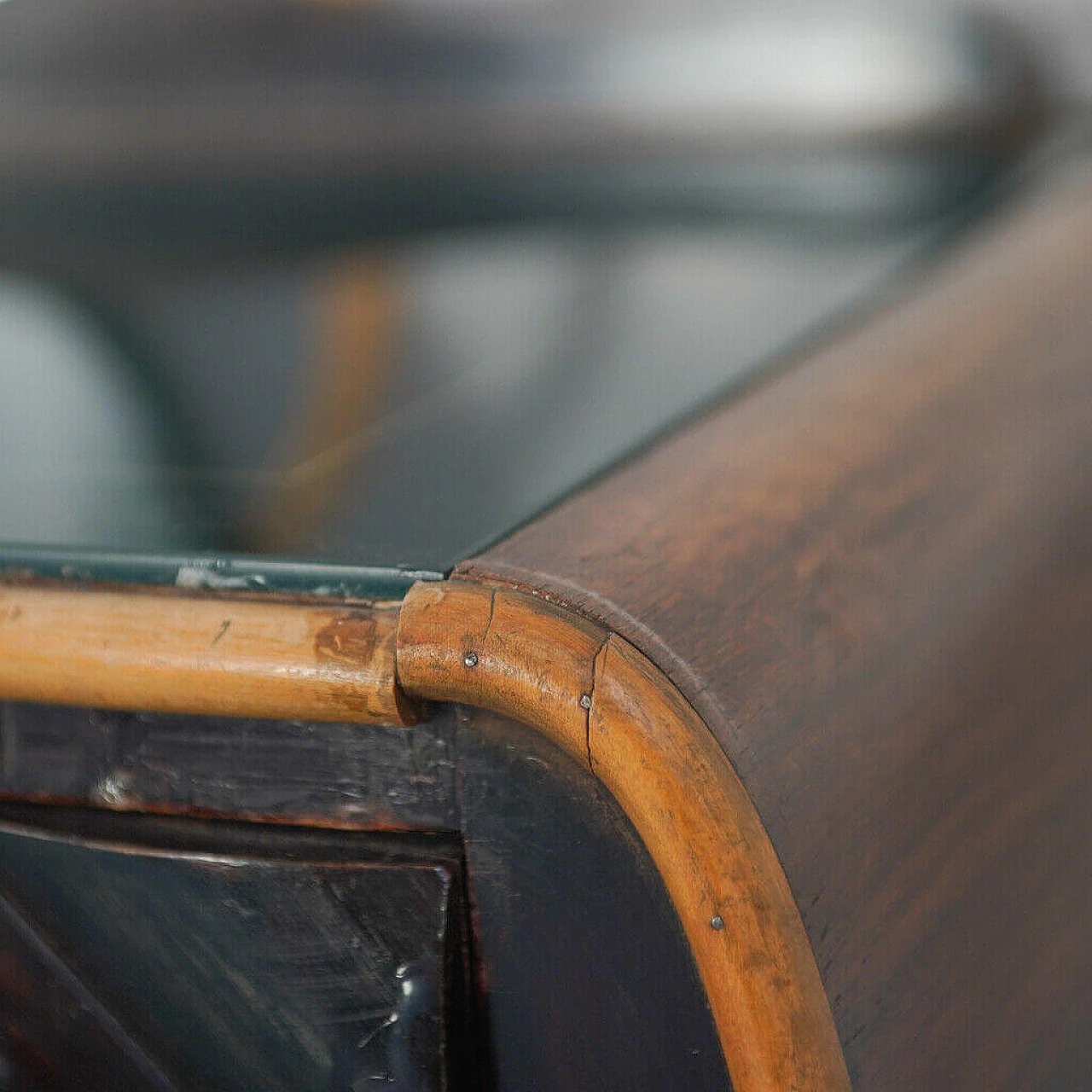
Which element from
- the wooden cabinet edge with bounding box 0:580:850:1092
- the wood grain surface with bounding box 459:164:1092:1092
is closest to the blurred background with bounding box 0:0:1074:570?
the wood grain surface with bounding box 459:164:1092:1092

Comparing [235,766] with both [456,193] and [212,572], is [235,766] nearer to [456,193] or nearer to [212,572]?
[212,572]

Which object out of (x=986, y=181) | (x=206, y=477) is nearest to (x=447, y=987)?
(x=206, y=477)

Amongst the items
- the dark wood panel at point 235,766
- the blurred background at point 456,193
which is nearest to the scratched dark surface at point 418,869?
the dark wood panel at point 235,766

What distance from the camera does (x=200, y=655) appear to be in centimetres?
34

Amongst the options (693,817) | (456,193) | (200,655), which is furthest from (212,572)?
(456,193)

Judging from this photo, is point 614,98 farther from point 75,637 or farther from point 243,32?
point 75,637

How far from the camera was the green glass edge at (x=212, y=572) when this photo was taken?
343 mm

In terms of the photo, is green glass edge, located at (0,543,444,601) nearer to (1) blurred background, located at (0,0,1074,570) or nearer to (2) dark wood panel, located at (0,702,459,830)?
(2) dark wood panel, located at (0,702,459,830)

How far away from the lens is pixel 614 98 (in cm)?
79

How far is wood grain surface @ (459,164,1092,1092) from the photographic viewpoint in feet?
1.07

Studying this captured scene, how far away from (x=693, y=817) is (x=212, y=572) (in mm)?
146

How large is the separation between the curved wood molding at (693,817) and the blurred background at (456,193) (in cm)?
23

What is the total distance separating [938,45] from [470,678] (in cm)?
59

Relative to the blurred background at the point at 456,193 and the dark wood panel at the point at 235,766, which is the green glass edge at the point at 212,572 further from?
the blurred background at the point at 456,193
